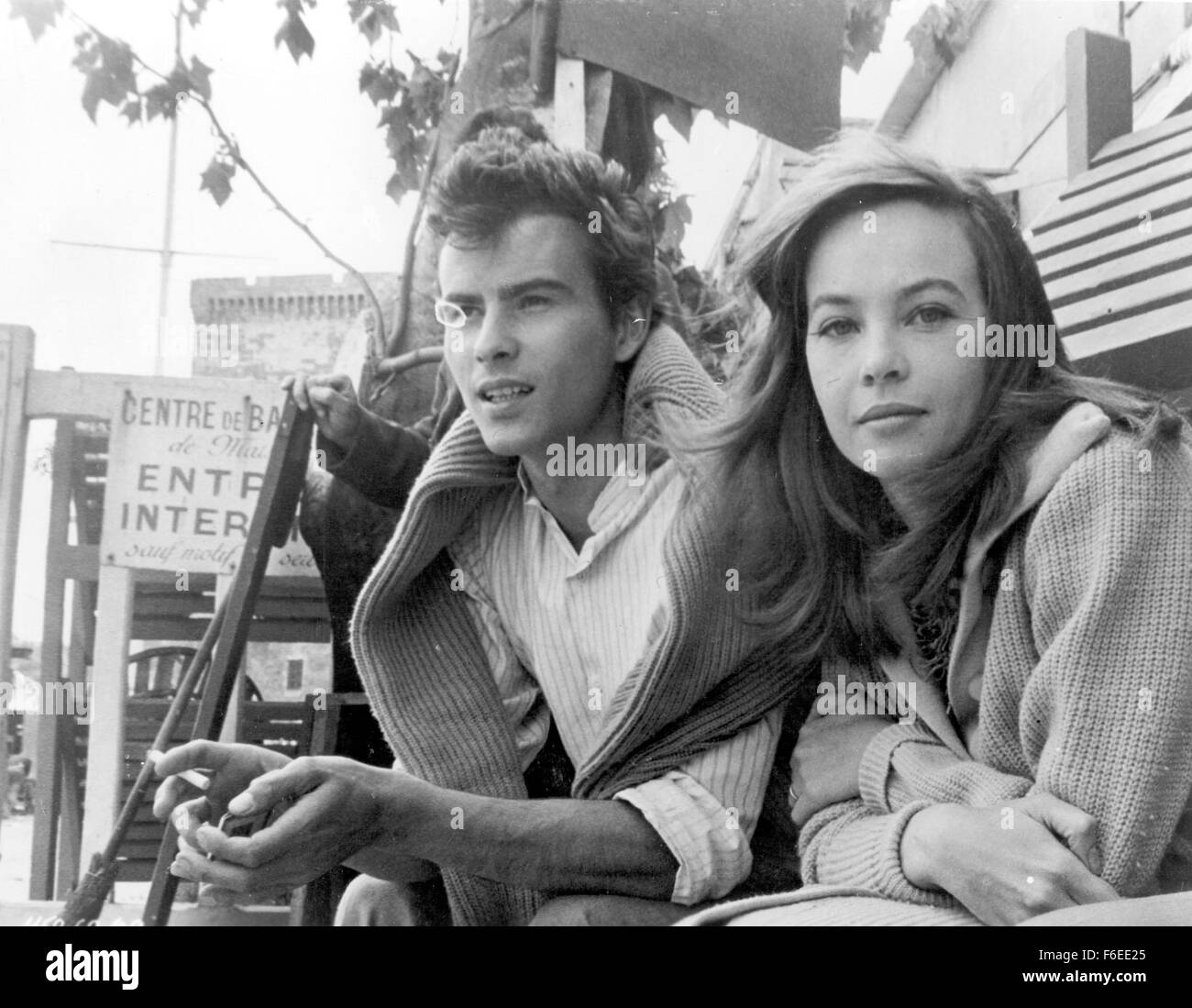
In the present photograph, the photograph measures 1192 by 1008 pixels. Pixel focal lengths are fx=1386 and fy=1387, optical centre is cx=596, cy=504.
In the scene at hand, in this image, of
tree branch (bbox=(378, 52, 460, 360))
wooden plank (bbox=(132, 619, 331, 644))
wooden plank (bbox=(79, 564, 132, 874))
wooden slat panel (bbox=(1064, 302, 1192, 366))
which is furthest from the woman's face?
wooden plank (bbox=(79, 564, 132, 874))

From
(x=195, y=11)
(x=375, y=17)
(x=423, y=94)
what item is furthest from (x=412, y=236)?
(x=195, y=11)

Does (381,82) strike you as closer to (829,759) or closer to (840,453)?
(840,453)

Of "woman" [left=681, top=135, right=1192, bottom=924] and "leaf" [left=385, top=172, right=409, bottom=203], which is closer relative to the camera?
"woman" [left=681, top=135, right=1192, bottom=924]

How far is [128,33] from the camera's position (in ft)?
5.76

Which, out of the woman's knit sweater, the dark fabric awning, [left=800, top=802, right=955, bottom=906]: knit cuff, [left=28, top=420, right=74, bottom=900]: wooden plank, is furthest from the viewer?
[left=28, top=420, right=74, bottom=900]: wooden plank

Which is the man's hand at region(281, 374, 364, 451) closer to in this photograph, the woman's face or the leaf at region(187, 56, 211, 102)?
the leaf at region(187, 56, 211, 102)

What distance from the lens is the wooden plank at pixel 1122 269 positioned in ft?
5.28

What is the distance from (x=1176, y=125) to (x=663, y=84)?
2.04ft

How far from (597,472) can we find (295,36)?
0.68 meters

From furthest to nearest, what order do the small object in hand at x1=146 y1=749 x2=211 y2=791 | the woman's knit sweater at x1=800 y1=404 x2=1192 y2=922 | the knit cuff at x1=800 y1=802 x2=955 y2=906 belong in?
the small object in hand at x1=146 y1=749 x2=211 y2=791
the knit cuff at x1=800 y1=802 x2=955 y2=906
the woman's knit sweater at x1=800 y1=404 x2=1192 y2=922

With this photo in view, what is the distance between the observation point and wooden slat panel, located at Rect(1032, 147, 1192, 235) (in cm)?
164

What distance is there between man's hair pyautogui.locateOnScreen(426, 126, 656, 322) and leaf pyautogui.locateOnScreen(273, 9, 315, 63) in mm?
271

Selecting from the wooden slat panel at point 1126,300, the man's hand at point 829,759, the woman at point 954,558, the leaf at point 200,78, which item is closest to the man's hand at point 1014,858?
the woman at point 954,558

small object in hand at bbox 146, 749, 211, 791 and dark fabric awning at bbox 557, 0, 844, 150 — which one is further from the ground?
dark fabric awning at bbox 557, 0, 844, 150
